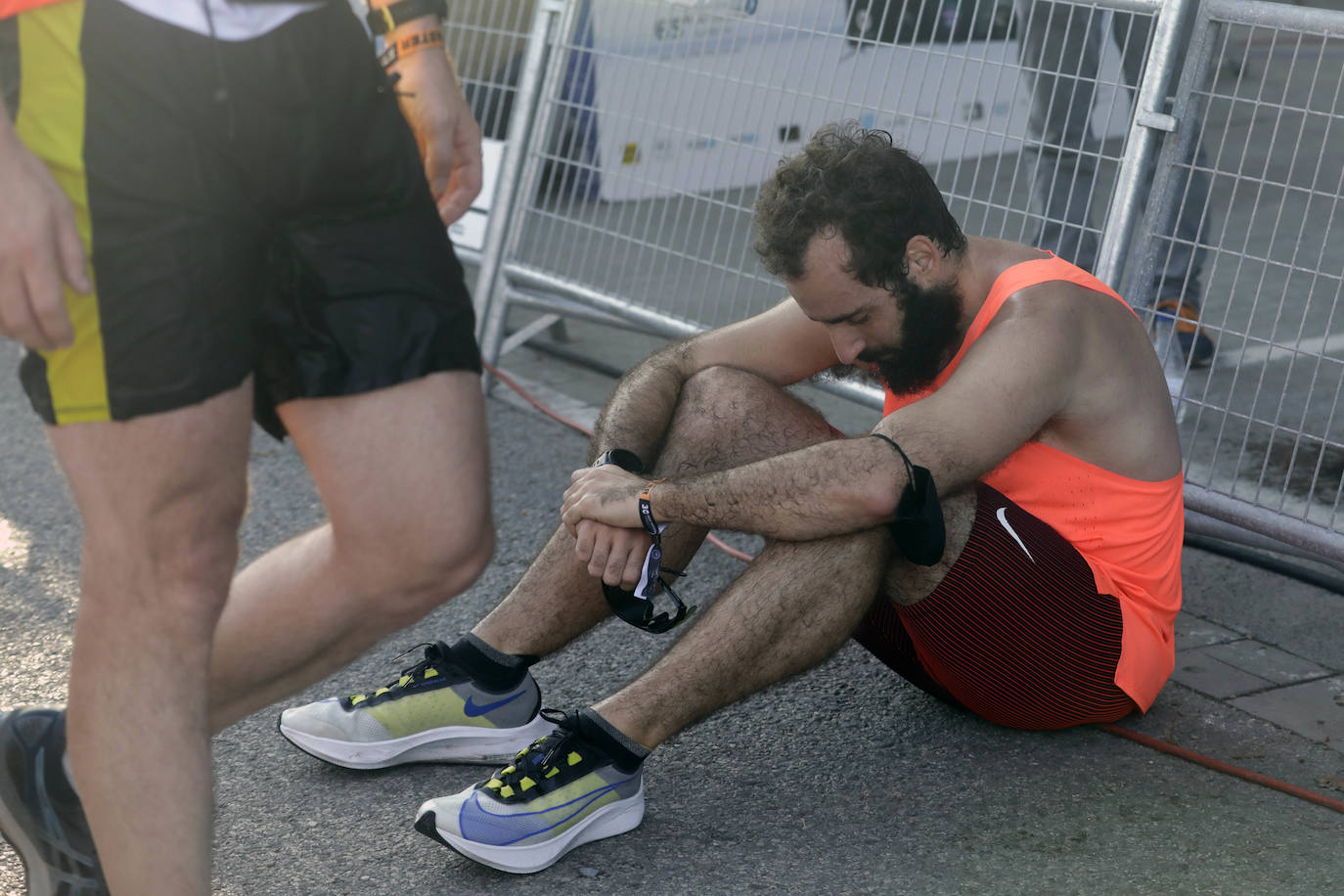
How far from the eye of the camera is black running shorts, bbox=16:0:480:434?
1395mm

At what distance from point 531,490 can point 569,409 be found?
0.63 metres

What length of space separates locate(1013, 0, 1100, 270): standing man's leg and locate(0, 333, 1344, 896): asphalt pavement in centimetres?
91

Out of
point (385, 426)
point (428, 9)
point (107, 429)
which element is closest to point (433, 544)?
point (385, 426)

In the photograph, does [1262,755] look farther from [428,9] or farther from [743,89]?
[743,89]

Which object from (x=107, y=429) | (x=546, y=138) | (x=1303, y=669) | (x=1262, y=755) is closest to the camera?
(x=107, y=429)

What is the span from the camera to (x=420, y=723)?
7.84 feet

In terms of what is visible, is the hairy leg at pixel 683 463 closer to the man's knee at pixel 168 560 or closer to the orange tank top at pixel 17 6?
the man's knee at pixel 168 560

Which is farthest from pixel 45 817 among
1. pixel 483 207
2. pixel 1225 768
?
pixel 483 207

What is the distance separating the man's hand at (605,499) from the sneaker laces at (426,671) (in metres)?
0.32

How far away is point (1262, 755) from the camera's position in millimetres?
2486

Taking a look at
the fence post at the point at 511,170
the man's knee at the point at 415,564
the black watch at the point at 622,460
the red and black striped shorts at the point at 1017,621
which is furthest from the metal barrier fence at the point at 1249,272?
the fence post at the point at 511,170

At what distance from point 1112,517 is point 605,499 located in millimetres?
855

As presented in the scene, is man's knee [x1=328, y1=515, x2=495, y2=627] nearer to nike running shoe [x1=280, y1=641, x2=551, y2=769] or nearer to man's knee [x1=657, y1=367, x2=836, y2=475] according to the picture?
nike running shoe [x1=280, y1=641, x2=551, y2=769]

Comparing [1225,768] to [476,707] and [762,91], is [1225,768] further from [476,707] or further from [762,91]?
[762,91]
